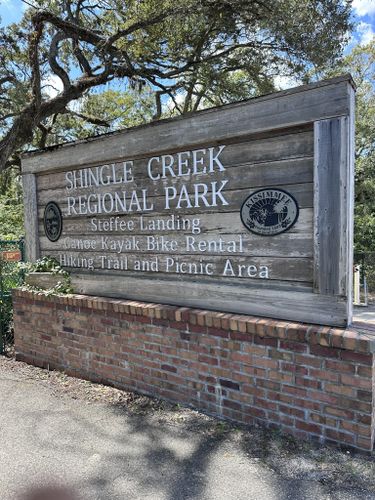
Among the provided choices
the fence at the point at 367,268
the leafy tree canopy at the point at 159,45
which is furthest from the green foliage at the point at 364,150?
the leafy tree canopy at the point at 159,45

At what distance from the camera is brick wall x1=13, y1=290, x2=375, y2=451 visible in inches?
104

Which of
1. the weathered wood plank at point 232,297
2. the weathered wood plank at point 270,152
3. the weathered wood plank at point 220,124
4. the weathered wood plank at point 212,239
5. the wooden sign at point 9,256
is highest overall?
the weathered wood plank at point 220,124

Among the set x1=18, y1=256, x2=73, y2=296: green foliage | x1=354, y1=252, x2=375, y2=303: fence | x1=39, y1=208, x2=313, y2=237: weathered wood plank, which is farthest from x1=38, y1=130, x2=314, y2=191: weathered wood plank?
x1=354, y1=252, x2=375, y2=303: fence

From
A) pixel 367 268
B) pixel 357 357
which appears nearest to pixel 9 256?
pixel 357 357

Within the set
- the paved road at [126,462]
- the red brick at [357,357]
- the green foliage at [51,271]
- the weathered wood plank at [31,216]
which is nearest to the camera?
the paved road at [126,462]

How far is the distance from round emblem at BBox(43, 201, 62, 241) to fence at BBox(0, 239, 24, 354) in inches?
46.5

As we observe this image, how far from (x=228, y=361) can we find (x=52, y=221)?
2568 mm

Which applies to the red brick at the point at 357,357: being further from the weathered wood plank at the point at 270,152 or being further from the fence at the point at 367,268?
the fence at the point at 367,268

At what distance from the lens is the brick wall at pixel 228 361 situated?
8.64 ft

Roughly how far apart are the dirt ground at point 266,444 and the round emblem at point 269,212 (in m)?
1.44

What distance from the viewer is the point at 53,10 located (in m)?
7.83

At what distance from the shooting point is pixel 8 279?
5.66 metres

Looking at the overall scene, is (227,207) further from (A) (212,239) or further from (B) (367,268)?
(B) (367,268)

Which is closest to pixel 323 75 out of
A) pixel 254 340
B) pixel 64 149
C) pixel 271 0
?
pixel 271 0
